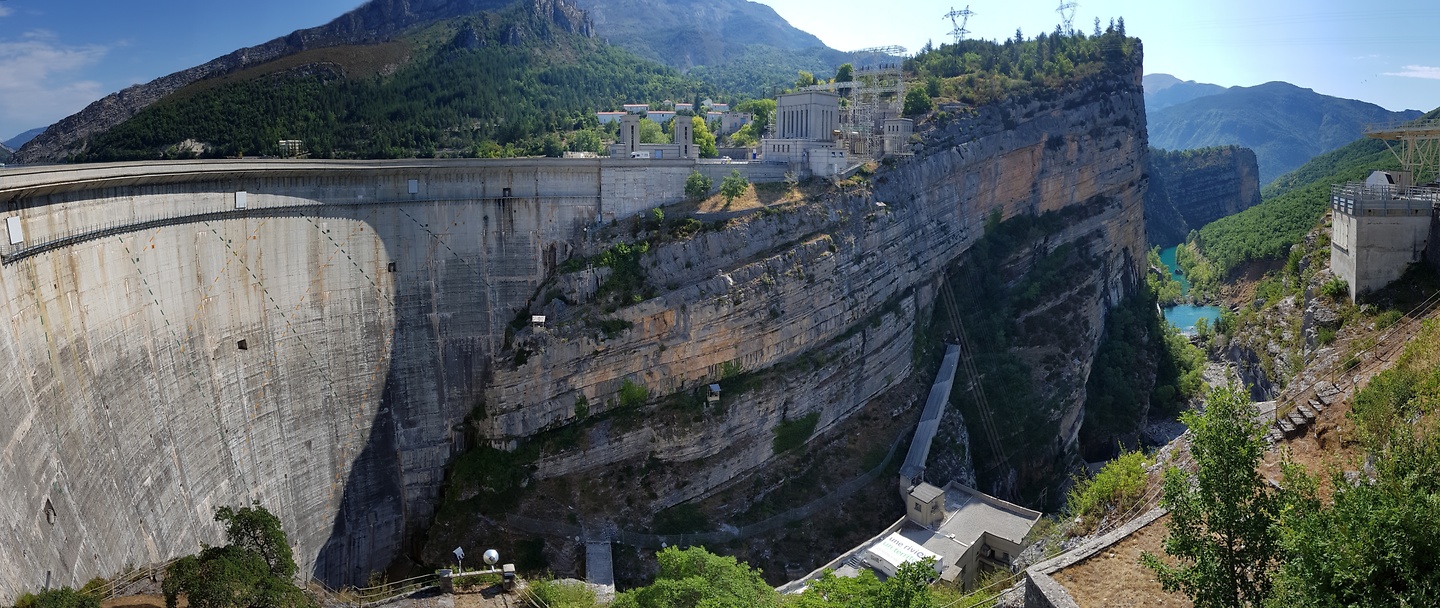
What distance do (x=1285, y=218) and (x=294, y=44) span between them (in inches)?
3440

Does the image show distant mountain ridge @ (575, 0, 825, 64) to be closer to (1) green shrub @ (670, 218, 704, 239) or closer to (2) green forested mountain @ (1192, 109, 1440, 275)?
(2) green forested mountain @ (1192, 109, 1440, 275)

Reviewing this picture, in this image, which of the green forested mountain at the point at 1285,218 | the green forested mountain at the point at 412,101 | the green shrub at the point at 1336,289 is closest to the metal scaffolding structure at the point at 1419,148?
the green shrub at the point at 1336,289

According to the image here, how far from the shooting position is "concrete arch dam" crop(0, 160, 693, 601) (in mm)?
22438

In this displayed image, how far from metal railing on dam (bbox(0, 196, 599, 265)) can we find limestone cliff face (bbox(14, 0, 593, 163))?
25.0 metres

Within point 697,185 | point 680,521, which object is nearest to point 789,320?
point 697,185

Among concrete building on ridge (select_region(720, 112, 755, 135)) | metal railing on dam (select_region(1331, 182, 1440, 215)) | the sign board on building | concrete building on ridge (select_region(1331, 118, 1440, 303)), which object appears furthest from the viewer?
concrete building on ridge (select_region(720, 112, 755, 135))

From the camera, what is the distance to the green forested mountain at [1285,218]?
75.8 metres

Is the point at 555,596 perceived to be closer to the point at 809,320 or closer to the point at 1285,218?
the point at 809,320

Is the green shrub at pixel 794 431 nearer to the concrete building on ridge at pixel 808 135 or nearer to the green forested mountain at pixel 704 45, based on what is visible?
the concrete building on ridge at pixel 808 135

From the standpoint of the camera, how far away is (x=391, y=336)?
36.2 m

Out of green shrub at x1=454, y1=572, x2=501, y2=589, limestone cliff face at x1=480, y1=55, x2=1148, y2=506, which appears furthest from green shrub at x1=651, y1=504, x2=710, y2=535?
green shrub at x1=454, y1=572, x2=501, y2=589

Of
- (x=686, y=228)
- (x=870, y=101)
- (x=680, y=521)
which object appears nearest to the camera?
(x=680, y=521)

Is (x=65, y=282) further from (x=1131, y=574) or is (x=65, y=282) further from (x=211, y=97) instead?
(x=211, y=97)

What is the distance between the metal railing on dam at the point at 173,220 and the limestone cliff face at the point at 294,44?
25.0m
